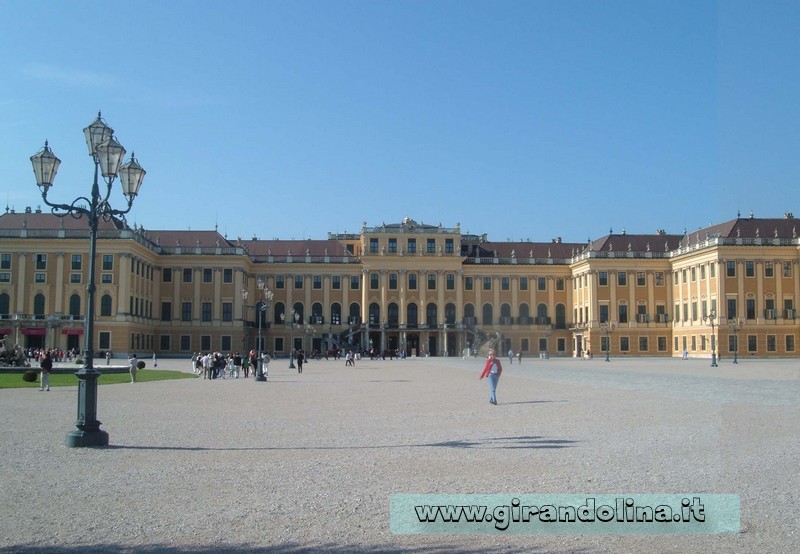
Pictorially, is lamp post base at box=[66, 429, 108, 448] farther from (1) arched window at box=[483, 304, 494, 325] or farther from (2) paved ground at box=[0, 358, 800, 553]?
(1) arched window at box=[483, 304, 494, 325]

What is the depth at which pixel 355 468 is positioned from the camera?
35.6ft

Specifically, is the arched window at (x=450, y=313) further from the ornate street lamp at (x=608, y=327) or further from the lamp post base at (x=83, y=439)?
the lamp post base at (x=83, y=439)

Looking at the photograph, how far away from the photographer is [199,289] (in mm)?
84750

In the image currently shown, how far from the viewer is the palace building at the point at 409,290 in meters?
73.1

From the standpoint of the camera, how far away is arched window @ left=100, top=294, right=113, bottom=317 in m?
72.4

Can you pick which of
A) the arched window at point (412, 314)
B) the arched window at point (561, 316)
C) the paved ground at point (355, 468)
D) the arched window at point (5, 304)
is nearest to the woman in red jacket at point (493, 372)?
the paved ground at point (355, 468)

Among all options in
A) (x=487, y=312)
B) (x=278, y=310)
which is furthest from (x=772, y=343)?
(x=278, y=310)

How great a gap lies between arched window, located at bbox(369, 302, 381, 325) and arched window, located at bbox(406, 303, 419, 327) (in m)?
3.22

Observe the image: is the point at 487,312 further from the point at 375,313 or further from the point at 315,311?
the point at 315,311

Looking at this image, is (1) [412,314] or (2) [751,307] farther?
(1) [412,314]

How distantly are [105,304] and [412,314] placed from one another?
3311 cm

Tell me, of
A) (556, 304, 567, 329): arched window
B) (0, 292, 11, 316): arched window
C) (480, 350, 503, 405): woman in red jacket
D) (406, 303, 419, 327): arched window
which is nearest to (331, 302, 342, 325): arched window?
(406, 303, 419, 327): arched window

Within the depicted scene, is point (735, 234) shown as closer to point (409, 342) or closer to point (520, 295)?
point (520, 295)

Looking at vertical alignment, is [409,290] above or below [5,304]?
above
